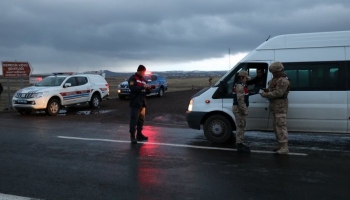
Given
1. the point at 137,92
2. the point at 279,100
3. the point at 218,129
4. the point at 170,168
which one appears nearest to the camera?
the point at 170,168

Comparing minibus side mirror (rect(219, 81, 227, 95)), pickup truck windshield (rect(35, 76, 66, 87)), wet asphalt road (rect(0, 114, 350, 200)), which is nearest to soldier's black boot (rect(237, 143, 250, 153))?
wet asphalt road (rect(0, 114, 350, 200))

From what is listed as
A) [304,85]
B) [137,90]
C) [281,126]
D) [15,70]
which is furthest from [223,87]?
[15,70]

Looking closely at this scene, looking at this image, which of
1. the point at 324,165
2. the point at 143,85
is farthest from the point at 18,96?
the point at 324,165

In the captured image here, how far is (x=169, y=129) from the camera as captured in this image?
36.4 feet

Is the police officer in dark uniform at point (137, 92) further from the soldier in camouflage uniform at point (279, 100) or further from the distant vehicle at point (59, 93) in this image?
the distant vehicle at point (59, 93)

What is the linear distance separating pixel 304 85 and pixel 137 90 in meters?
3.80

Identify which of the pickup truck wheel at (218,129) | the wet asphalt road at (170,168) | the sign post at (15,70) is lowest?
the wet asphalt road at (170,168)

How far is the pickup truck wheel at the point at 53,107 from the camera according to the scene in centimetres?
1552

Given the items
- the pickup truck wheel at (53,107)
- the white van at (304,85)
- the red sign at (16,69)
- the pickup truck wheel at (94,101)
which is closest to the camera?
the white van at (304,85)

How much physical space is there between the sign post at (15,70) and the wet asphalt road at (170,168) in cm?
933

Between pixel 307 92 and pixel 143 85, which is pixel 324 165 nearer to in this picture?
pixel 307 92

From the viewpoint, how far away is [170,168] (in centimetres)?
629

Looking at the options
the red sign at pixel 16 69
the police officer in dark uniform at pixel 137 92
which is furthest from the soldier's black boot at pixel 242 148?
the red sign at pixel 16 69

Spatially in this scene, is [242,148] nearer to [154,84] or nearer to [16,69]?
[16,69]
